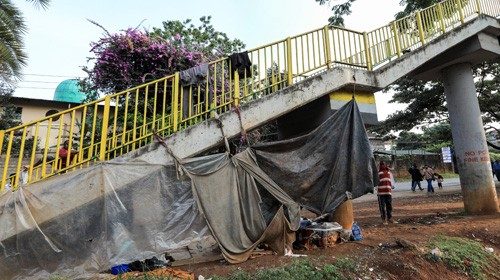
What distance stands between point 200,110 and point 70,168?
2145 mm

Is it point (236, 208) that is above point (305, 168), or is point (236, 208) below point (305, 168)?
below

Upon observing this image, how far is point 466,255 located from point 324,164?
2.72 meters

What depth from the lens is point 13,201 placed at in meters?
4.05

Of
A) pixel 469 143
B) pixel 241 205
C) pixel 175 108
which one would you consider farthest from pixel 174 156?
pixel 469 143

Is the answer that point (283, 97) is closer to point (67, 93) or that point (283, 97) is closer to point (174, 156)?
point (174, 156)

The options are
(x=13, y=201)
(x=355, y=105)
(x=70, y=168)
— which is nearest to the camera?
(x=13, y=201)

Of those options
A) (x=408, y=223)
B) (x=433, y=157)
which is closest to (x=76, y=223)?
(x=408, y=223)

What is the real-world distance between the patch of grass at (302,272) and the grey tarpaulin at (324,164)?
1.12 m

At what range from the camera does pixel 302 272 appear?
4328 millimetres

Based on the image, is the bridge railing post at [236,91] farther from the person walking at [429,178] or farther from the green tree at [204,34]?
the person walking at [429,178]

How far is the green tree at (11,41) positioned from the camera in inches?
404

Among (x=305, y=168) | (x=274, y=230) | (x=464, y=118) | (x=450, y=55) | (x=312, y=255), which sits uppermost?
(x=450, y=55)

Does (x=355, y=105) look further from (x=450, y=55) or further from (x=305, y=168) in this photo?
(x=450, y=55)

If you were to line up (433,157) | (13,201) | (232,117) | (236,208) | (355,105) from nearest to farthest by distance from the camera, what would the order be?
(13,201) < (236,208) < (232,117) < (355,105) < (433,157)
